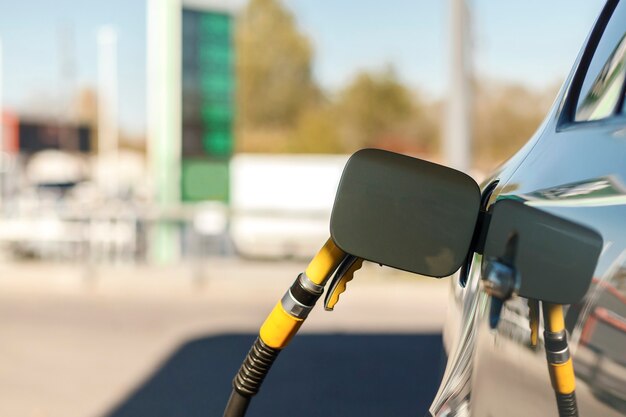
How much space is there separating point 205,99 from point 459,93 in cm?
500

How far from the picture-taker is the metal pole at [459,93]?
13453mm

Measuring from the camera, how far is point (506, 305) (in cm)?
156

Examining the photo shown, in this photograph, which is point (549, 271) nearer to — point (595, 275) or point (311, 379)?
point (595, 275)

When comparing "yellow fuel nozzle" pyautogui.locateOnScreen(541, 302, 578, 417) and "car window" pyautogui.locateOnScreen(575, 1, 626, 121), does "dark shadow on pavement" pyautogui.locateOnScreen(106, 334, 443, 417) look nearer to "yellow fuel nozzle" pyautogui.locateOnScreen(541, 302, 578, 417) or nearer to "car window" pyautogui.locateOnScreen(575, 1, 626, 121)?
"car window" pyautogui.locateOnScreen(575, 1, 626, 121)

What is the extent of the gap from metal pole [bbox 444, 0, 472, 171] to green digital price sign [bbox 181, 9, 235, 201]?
15.0ft

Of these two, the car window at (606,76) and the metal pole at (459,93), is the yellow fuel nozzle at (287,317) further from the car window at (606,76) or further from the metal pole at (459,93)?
the metal pole at (459,93)

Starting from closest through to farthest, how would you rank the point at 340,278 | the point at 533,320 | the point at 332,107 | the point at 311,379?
the point at 533,320 < the point at 340,278 < the point at 311,379 < the point at 332,107

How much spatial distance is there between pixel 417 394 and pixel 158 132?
10523 mm

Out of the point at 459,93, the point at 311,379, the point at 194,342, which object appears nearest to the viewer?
the point at 311,379

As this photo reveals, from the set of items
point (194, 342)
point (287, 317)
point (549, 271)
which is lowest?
point (194, 342)

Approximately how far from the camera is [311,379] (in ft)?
24.6

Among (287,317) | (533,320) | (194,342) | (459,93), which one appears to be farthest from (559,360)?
(459,93)

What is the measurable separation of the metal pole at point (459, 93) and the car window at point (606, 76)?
454 inches

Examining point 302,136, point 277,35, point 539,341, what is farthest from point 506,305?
point 277,35
